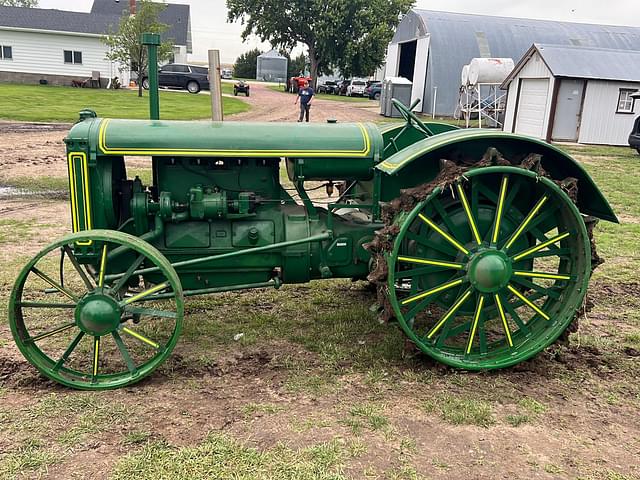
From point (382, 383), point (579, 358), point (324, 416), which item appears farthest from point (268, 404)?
point (579, 358)

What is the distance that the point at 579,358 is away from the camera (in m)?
4.06

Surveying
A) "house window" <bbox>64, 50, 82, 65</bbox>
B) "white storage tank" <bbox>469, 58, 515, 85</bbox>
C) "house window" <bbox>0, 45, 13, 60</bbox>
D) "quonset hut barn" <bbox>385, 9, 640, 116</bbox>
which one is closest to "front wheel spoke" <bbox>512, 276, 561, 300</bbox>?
"white storage tank" <bbox>469, 58, 515, 85</bbox>

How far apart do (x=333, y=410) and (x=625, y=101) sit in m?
19.0

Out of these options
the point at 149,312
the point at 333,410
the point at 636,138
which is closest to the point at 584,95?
the point at 636,138

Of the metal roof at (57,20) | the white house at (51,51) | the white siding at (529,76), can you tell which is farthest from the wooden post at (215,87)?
the white house at (51,51)

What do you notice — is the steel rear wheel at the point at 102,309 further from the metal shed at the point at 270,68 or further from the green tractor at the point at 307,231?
the metal shed at the point at 270,68

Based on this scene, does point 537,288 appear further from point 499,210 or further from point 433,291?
point 433,291

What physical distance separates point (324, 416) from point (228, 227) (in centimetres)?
142

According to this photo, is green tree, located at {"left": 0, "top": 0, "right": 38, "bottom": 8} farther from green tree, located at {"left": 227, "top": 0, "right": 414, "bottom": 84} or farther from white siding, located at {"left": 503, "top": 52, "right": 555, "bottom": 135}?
white siding, located at {"left": 503, "top": 52, "right": 555, "bottom": 135}

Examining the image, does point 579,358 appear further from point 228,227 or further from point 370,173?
point 228,227

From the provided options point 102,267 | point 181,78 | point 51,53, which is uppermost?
point 51,53

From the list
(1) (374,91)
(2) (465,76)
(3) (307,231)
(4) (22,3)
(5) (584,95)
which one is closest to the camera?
(3) (307,231)

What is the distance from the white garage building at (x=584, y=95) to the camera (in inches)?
741

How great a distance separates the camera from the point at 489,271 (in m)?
3.60
